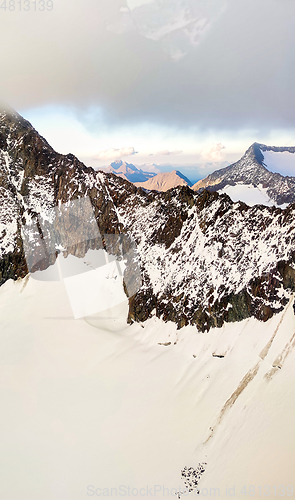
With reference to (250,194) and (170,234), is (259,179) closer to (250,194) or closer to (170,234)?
(250,194)

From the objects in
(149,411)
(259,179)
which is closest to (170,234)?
(149,411)

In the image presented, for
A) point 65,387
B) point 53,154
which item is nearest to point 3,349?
point 65,387

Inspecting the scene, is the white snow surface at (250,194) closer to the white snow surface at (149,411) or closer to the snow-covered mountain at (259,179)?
the snow-covered mountain at (259,179)

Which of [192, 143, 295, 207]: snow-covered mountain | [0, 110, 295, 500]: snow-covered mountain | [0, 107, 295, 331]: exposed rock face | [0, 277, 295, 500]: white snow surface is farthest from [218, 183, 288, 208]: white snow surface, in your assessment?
[0, 277, 295, 500]: white snow surface

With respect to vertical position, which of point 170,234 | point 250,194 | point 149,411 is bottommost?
point 149,411

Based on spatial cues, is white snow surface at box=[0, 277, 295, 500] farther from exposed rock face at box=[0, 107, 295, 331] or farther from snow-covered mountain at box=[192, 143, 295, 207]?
snow-covered mountain at box=[192, 143, 295, 207]

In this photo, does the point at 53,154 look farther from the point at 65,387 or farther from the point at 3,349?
the point at 65,387
